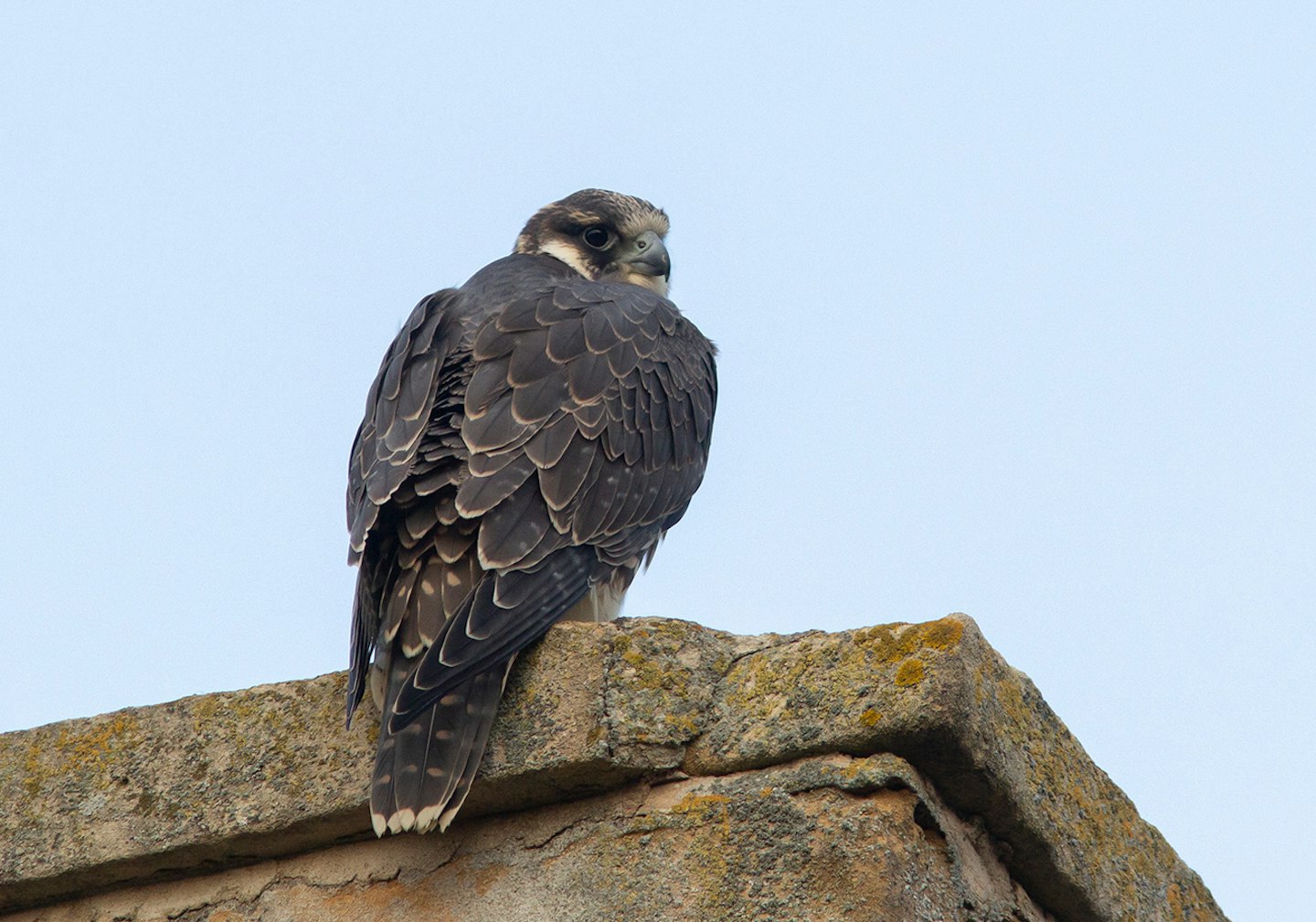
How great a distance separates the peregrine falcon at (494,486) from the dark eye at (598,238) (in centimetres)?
99

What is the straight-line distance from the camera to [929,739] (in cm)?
242

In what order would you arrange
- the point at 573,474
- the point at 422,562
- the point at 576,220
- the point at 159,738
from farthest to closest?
the point at 576,220, the point at 573,474, the point at 422,562, the point at 159,738

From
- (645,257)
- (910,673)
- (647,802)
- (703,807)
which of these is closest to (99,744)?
(647,802)

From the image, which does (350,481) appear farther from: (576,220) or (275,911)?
(576,220)

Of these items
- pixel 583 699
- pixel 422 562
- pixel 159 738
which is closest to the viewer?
pixel 583 699

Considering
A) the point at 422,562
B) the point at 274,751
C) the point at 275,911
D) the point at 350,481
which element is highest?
the point at 350,481

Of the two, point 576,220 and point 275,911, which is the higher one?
point 576,220

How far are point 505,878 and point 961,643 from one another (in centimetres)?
79

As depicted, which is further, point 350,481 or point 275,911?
point 350,481

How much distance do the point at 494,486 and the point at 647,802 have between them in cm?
100

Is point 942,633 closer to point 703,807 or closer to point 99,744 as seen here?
point 703,807

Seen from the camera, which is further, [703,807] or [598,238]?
[598,238]

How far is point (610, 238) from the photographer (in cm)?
596

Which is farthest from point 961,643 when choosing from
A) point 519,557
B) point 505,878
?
point 519,557
